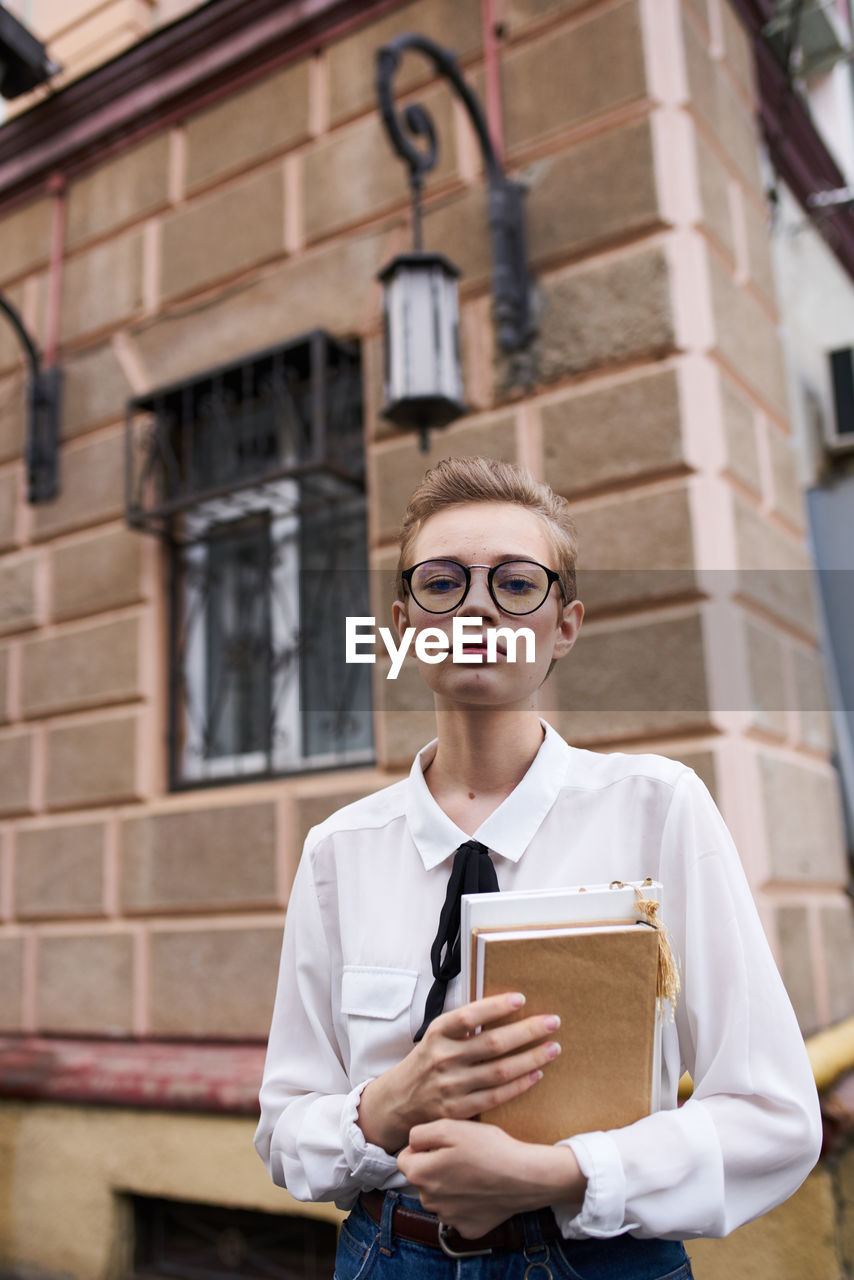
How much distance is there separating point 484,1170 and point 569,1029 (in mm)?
171

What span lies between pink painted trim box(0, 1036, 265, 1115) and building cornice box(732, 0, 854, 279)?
4758 mm

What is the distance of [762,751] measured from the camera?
363 cm

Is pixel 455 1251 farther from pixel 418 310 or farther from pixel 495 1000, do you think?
pixel 418 310

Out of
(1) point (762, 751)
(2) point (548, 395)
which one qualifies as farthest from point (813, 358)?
(1) point (762, 751)

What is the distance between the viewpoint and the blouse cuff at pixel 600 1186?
115 centimetres

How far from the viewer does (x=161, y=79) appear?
17.7 ft

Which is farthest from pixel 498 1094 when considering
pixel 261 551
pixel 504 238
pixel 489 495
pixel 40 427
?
pixel 40 427

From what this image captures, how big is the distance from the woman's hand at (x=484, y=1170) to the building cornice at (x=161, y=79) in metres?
4.84

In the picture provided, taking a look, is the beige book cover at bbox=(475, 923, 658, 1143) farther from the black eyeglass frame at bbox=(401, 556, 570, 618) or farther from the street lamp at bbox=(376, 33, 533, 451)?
the street lamp at bbox=(376, 33, 533, 451)

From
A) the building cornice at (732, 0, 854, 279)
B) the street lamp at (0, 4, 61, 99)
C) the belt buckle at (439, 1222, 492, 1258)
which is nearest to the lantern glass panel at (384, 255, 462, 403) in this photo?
the building cornice at (732, 0, 854, 279)

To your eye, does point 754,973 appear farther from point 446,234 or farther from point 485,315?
point 446,234

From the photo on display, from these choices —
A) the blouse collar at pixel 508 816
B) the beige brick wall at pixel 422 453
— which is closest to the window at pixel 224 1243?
the beige brick wall at pixel 422 453

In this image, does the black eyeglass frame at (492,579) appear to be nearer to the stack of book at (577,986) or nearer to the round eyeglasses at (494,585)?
the round eyeglasses at (494,585)

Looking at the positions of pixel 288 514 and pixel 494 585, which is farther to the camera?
pixel 288 514
